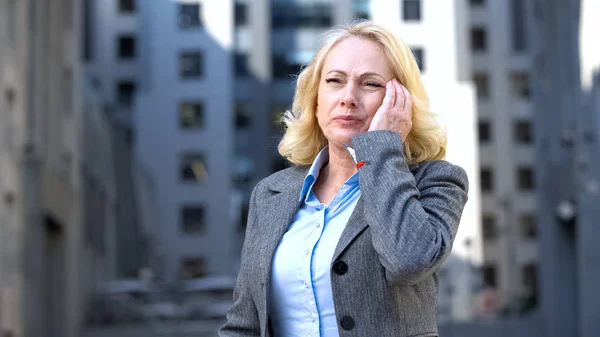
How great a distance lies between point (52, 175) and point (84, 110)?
9.01 metres

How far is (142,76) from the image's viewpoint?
188 ft

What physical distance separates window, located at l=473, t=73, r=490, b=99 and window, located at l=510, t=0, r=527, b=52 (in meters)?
2.35

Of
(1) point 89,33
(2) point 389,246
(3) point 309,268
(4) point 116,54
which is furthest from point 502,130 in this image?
(2) point 389,246

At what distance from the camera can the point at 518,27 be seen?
205ft

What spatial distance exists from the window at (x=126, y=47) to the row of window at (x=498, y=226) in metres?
21.2

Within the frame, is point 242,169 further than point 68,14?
Yes

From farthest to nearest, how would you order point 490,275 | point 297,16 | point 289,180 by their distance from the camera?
1. point 490,275
2. point 297,16
3. point 289,180

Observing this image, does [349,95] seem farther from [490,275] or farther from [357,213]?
[490,275]

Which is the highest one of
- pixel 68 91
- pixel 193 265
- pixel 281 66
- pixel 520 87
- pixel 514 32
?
pixel 514 32

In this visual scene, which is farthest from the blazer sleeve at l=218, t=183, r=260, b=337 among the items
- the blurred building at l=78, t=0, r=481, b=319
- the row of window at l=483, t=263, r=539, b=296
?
the row of window at l=483, t=263, r=539, b=296

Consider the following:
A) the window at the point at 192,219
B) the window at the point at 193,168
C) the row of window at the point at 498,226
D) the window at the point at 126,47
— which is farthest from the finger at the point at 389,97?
the row of window at the point at 498,226

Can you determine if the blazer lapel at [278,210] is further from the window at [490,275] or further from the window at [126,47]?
the window at [490,275]

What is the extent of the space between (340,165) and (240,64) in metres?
54.8

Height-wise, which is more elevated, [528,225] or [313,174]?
[313,174]
